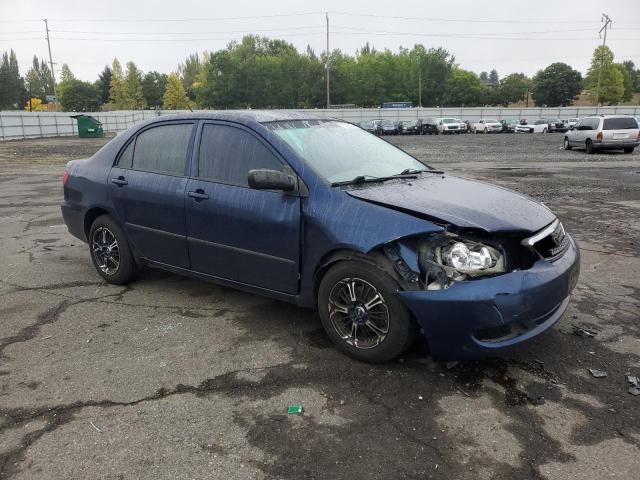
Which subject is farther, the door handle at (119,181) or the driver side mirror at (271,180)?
the door handle at (119,181)

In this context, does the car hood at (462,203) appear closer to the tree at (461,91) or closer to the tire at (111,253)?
the tire at (111,253)

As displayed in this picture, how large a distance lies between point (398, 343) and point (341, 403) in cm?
53

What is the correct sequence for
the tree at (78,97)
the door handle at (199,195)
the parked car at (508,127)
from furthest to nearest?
1. the tree at (78,97)
2. the parked car at (508,127)
3. the door handle at (199,195)

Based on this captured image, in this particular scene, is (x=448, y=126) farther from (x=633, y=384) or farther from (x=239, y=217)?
(x=633, y=384)

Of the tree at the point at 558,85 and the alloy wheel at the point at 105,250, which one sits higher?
the tree at the point at 558,85

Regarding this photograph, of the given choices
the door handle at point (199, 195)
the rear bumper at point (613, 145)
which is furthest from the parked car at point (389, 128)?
the door handle at point (199, 195)

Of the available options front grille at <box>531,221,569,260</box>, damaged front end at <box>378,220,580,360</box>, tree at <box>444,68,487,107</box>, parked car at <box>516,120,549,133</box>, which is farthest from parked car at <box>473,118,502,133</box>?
tree at <box>444,68,487,107</box>

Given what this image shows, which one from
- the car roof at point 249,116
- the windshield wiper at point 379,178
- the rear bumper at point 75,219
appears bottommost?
the rear bumper at point 75,219

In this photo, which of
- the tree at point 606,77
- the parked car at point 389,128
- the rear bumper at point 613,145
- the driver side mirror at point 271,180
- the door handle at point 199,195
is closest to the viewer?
the driver side mirror at point 271,180

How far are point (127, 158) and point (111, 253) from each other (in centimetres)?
96

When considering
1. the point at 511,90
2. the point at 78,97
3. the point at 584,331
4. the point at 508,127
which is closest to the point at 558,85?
the point at 511,90

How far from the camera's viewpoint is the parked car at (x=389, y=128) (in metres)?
47.5

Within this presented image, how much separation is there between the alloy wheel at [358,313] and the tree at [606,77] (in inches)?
3572

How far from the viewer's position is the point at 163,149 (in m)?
4.75
